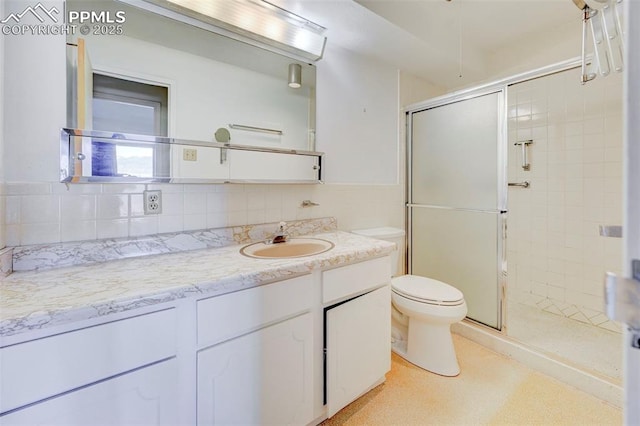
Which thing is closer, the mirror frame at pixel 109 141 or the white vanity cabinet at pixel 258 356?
the white vanity cabinet at pixel 258 356

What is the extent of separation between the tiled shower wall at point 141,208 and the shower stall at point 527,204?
0.83 metres

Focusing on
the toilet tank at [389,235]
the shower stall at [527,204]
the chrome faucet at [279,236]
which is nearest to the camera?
the chrome faucet at [279,236]

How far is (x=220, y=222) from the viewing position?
4.93ft

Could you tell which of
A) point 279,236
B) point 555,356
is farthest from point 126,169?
point 555,356

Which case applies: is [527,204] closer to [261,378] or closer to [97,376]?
[261,378]

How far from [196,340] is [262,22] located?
5.17 feet

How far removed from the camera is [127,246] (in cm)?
121

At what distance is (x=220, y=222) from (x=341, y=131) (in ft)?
3.54

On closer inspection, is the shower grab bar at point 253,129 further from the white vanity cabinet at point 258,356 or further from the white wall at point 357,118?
the white vanity cabinet at point 258,356

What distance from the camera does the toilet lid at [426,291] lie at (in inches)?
66.6

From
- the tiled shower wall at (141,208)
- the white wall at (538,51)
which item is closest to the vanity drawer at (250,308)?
the tiled shower wall at (141,208)

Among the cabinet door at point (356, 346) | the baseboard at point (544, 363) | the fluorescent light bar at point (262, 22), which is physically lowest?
the baseboard at point (544, 363)

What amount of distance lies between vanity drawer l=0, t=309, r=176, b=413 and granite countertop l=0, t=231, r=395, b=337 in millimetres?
55

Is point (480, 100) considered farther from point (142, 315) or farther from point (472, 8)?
point (142, 315)
